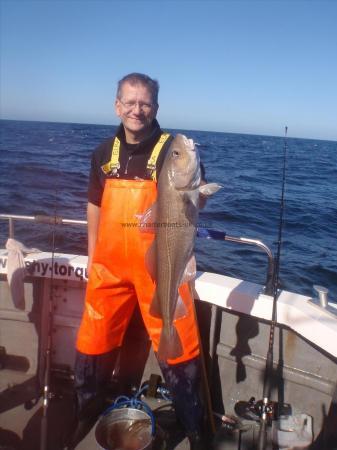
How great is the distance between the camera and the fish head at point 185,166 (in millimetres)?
2504

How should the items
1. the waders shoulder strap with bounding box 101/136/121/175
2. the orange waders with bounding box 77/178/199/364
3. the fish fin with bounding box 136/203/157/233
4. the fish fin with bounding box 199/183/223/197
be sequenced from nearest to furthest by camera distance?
the fish fin with bounding box 199/183/223/197, the fish fin with bounding box 136/203/157/233, the orange waders with bounding box 77/178/199/364, the waders shoulder strap with bounding box 101/136/121/175

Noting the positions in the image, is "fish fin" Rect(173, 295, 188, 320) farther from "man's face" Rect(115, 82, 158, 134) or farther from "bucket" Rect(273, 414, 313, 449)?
"bucket" Rect(273, 414, 313, 449)

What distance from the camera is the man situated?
3.06 meters

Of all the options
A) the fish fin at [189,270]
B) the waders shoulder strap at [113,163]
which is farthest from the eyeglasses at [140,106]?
the fish fin at [189,270]

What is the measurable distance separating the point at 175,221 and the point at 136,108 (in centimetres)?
105

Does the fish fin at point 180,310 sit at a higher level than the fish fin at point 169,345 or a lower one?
higher

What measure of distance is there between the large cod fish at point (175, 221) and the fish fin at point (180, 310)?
10cm

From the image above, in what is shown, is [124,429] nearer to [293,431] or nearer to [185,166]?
[293,431]

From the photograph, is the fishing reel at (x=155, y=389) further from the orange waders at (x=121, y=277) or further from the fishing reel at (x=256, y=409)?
the orange waders at (x=121, y=277)

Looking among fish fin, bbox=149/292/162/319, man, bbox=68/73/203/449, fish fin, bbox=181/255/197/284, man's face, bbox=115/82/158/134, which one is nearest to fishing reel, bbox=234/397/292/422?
man, bbox=68/73/203/449

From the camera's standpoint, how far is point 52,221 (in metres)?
4.04

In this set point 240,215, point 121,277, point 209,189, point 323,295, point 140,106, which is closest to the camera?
point 209,189

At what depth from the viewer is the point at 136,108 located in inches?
120

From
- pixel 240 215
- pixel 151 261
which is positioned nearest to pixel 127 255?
pixel 151 261
